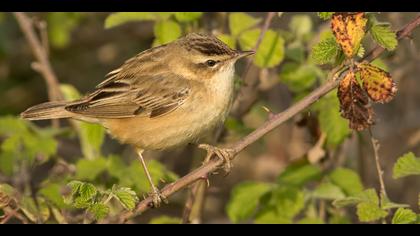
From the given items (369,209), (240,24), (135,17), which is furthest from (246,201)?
(135,17)

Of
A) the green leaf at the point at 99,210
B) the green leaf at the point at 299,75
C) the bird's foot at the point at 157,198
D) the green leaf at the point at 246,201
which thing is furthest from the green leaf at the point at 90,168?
the green leaf at the point at 99,210

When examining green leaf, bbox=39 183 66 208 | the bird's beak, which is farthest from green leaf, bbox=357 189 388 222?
green leaf, bbox=39 183 66 208

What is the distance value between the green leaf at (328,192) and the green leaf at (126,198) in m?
1.70

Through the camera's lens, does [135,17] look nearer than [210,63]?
No

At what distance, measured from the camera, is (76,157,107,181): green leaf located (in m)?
4.81

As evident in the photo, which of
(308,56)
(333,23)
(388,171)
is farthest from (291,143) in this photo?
(333,23)

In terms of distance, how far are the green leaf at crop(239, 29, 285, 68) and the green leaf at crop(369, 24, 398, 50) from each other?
1525mm

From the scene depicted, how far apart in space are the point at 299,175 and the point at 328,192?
10.4 inches

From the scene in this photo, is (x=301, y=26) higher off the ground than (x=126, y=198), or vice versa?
(x=301, y=26)

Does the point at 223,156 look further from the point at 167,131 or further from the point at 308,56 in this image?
the point at 308,56

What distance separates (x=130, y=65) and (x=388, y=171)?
319cm

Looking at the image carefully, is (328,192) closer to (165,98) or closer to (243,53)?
(243,53)

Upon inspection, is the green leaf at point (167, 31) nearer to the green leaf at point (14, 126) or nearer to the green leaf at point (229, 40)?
the green leaf at point (229, 40)

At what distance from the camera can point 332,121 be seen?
4.88 meters
